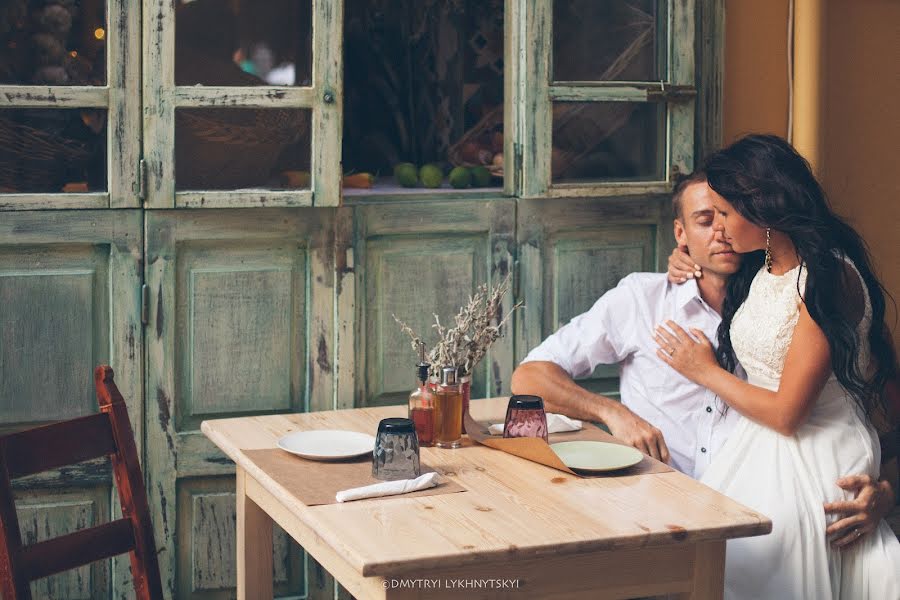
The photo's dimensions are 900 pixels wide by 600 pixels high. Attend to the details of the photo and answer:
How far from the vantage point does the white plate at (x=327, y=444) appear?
262 cm

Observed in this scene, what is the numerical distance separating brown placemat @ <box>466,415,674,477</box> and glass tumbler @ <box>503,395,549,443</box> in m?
0.05

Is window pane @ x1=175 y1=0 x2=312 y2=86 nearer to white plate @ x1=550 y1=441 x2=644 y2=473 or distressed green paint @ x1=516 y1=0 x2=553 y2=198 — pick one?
distressed green paint @ x1=516 y1=0 x2=553 y2=198

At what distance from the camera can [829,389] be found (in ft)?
9.46

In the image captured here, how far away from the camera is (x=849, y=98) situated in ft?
13.5

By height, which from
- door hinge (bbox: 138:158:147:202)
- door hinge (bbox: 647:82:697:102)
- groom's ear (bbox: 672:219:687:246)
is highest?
door hinge (bbox: 647:82:697:102)

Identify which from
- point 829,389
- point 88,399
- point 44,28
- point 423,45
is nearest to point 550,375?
point 829,389

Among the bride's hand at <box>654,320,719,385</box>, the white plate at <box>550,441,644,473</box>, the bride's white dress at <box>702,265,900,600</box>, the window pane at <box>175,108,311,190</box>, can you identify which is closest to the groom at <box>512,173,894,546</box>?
the bride's hand at <box>654,320,719,385</box>

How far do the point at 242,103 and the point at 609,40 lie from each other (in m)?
1.12

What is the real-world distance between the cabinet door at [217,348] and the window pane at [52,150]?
220mm

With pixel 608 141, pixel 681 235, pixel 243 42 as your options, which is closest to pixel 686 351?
pixel 681 235

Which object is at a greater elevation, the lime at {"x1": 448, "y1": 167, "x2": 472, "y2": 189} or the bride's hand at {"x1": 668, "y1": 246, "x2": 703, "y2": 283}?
the lime at {"x1": 448, "y1": 167, "x2": 472, "y2": 189}

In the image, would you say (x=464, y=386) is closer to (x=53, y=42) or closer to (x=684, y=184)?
(x=684, y=184)

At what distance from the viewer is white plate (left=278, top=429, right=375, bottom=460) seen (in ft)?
8.59

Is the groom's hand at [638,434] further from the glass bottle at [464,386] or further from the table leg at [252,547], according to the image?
the table leg at [252,547]
